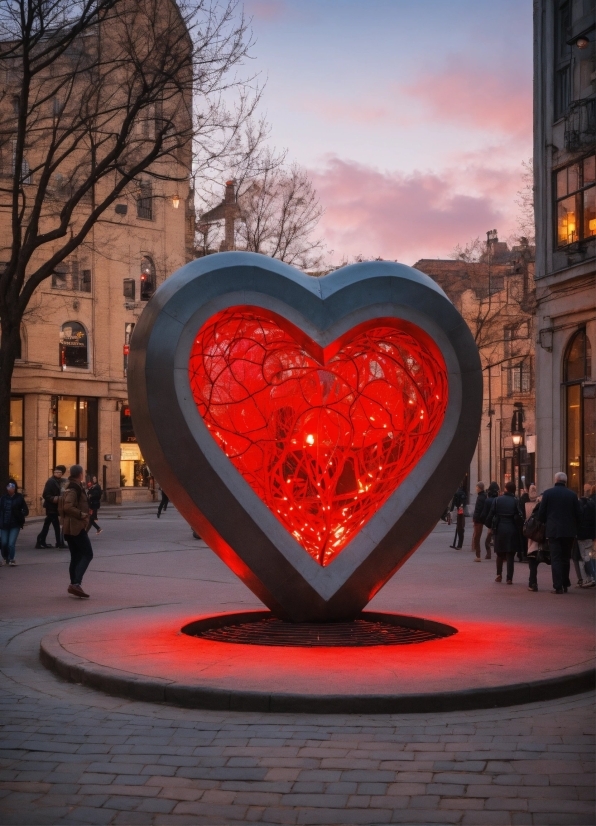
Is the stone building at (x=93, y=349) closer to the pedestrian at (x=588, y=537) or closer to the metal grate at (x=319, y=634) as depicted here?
the pedestrian at (x=588, y=537)

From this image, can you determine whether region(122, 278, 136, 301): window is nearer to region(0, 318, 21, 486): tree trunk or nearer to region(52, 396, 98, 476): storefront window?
region(52, 396, 98, 476): storefront window

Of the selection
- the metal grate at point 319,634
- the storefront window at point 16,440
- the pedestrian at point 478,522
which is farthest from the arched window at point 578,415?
the storefront window at point 16,440

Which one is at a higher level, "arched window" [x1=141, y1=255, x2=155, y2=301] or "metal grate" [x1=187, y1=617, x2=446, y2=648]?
"arched window" [x1=141, y1=255, x2=155, y2=301]

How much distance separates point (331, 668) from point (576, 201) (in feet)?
75.7

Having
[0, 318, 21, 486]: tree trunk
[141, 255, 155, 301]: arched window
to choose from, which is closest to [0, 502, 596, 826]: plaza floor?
[0, 318, 21, 486]: tree trunk

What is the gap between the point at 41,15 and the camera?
2305 centimetres

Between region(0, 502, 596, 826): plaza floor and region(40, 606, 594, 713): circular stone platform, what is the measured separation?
0.14 meters

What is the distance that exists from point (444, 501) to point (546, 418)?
787 inches

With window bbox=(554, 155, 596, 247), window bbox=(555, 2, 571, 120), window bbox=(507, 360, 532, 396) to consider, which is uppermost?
window bbox=(555, 2, 571, 120)

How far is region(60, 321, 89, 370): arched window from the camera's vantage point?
52.3 meters

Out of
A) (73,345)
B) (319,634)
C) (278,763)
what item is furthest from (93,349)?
(278,763)

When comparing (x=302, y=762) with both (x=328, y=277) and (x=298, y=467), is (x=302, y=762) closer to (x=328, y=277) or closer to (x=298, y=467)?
(x=298, y=467)

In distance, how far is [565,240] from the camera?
30.8m

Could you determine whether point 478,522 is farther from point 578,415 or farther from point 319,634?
point 319,634
